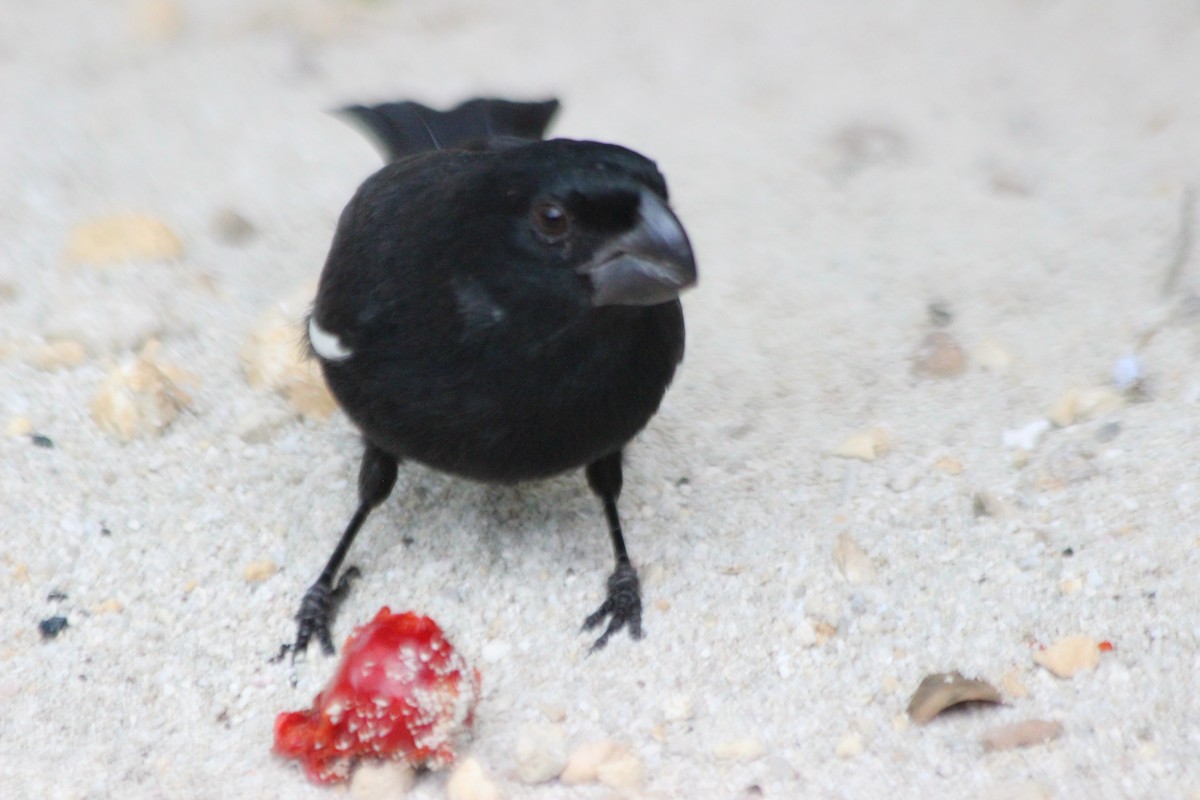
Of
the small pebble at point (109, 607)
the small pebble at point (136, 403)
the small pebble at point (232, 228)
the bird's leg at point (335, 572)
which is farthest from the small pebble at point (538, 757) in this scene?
the small pebble at point (232, 228)

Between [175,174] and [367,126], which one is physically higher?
[367,126]

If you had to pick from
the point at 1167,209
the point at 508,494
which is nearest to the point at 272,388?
the point at 508,494

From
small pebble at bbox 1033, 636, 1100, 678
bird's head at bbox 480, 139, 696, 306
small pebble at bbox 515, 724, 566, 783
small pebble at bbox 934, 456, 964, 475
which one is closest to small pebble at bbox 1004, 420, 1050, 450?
small pebble at bbox 934, 456, 964, 475

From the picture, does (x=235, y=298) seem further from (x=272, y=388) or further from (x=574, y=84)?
(x=574, y=84)

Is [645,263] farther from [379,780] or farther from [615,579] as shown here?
[379,780]

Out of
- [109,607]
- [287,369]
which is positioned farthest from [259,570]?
[287,369]

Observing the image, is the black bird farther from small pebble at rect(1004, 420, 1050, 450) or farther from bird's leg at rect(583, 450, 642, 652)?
small pebble at rect(1004, 420, 1050, 450)

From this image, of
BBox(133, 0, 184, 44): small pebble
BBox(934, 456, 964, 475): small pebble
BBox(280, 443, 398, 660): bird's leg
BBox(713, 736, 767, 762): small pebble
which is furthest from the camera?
BBox(133, 0, 184, 44): small pebble
